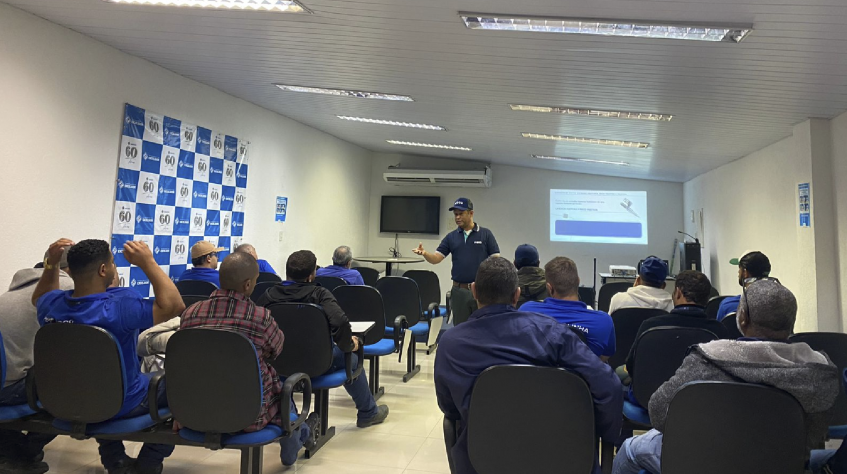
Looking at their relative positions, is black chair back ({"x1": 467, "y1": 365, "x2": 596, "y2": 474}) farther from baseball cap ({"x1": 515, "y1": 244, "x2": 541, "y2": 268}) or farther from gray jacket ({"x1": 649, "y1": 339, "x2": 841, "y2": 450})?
baseball cap ({"x1": 515, "y1": 244, "x2": 541, "y2": 268})

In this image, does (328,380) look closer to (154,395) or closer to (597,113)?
(154,395)

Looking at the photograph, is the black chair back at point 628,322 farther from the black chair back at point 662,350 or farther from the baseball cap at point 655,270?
the black chair back at point 662,350

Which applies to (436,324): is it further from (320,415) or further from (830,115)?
(830,115)

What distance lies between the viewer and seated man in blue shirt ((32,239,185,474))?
7.54ft

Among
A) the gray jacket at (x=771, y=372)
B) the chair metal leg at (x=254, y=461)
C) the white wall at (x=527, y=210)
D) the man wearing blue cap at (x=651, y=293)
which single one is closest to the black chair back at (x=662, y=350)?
the gray jacket at (x=771, y=372)

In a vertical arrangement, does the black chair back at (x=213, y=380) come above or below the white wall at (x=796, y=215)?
below

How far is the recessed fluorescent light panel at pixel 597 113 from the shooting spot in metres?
4.85

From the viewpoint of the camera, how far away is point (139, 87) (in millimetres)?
4785

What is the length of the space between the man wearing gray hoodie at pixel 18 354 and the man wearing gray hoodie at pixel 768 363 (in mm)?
2877

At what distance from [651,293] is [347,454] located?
217 centimetres

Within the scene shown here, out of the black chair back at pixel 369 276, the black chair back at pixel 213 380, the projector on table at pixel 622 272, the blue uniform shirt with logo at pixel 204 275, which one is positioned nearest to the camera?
the black chair back at pixel 213 380

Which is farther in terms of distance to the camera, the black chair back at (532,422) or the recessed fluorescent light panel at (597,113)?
the recessed fluorescent light panel at (597,113)

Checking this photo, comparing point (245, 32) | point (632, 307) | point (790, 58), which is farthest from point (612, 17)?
point (245, 32)

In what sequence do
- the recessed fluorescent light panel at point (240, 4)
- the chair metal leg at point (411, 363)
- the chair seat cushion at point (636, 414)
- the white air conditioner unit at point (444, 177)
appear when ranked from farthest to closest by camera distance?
the white air conditioner unit at point (444, 177)
the chair metal leg at point (411, 363)
the recessed fluorescent light panel at point (240, 4)
the chair seat cushion at point (636, 414)
